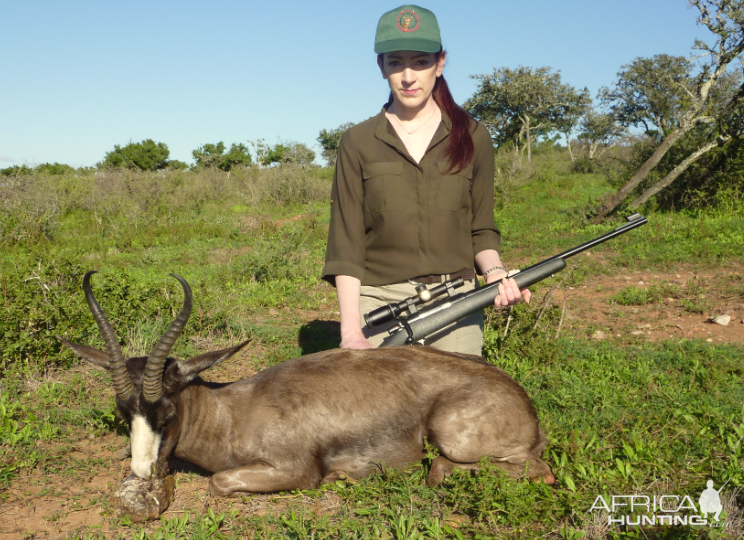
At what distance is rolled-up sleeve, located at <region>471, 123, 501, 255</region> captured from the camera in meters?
4.26

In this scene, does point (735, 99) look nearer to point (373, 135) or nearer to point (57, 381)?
point (373, 135)

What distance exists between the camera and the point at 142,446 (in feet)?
10.5

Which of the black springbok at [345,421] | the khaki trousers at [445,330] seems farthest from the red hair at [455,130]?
the black springbok at [345,421]

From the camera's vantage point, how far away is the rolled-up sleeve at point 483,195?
4262 millimetres

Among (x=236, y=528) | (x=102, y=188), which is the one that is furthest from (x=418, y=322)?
(x=102, y=188)

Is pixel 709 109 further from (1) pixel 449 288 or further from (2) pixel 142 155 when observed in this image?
(2) pixel 142 155

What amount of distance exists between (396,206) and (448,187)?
0.39 metres

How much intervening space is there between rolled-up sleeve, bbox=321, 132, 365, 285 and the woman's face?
0.52m

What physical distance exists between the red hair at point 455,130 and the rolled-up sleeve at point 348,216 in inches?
22.2

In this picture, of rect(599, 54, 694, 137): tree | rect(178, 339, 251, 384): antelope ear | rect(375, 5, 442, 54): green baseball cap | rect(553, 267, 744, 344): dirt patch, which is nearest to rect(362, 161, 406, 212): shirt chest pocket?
rect(375, 5, 442, 54): green baseball cap

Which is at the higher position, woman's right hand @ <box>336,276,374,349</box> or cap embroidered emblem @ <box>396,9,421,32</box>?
cap embroidered emblem @ <box>396,9,421,32</box>

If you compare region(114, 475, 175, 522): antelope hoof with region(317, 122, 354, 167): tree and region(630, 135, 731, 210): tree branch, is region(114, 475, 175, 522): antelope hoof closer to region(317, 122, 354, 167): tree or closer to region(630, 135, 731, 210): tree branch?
region(630, 135, 731, 210): tree branch

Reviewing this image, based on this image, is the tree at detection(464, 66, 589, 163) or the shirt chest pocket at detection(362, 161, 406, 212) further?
the tree at detection(464, 66, 589, 163)

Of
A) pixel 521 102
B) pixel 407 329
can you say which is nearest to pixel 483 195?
pixel 407 329
